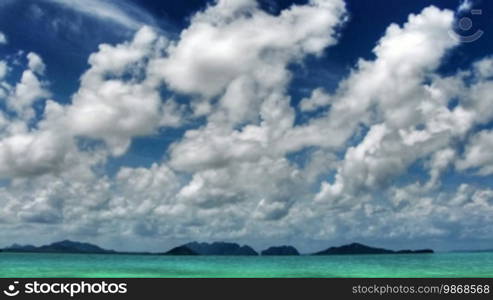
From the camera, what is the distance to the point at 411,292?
17.0 meters

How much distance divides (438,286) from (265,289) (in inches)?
256

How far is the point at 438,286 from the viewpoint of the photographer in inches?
685

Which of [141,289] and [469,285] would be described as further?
[469,285]

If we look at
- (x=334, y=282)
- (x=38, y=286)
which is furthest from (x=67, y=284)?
(x=334, y=282)

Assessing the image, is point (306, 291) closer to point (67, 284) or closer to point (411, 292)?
point (411, 292)

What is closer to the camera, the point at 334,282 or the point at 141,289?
the point at 141,289

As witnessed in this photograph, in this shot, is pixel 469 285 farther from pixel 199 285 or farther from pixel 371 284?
pixel 199 285

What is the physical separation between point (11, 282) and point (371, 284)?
13.6 meters

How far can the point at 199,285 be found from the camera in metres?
17.2

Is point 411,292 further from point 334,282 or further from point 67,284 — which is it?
point 67,284

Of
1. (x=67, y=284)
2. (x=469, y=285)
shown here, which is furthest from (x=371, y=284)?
(x=67, y=284)

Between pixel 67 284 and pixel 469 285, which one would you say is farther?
pixel 469 285

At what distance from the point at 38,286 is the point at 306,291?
9.95 meters

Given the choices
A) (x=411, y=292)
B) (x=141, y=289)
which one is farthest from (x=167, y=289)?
(x=411, y=292)
